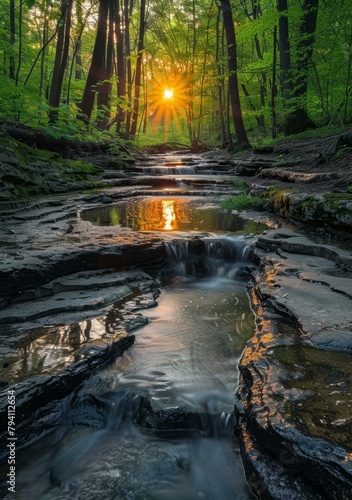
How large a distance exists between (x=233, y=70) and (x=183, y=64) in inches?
721

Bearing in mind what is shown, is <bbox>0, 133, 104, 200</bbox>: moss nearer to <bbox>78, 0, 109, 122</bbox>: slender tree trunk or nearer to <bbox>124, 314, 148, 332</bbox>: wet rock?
<bbox>78, 0, 109, 122</bbox>: slender tree trunk

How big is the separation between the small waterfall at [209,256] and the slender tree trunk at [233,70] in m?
11.0

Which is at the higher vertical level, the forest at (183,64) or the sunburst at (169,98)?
the sunburst at (169,98)

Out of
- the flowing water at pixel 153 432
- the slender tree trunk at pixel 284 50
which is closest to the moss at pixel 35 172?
the flowing water at pixel 153 432

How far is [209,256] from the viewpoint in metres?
5.17

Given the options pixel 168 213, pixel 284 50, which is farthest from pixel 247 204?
pixel 284 50

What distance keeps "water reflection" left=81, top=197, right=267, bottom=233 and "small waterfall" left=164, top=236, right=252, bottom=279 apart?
2.60 feet

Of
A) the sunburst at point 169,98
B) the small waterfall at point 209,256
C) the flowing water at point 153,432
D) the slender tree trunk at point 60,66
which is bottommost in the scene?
the flowing water at point 153,432

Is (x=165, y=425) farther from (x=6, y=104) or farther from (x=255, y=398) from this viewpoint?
(x=6, y=104)

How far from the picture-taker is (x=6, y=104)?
791cm

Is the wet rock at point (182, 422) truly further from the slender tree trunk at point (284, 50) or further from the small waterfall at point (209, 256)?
the slender tree trunk at point (284, 50)

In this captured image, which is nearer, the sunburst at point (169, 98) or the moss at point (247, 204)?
the moss at point (247, 204)

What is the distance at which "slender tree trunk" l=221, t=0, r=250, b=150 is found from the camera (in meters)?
13.6

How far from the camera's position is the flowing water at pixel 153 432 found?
A: 2002 millimetres
